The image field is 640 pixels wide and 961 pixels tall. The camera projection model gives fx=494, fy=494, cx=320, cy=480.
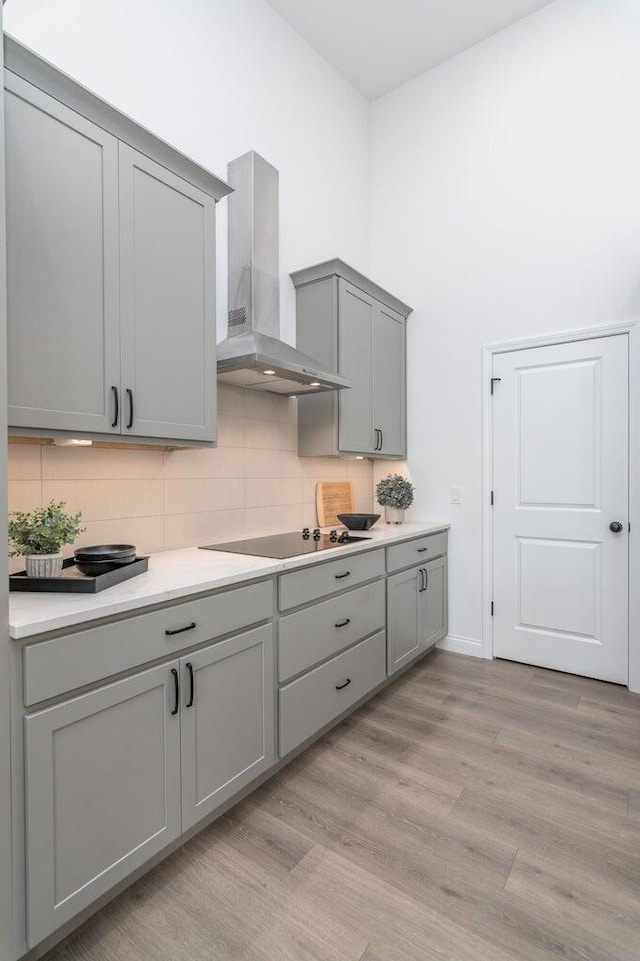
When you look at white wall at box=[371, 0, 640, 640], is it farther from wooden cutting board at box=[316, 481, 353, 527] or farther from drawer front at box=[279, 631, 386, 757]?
drawer front at box=[279, 631, 386, 757]

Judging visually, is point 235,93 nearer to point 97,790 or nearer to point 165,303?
point 165,303

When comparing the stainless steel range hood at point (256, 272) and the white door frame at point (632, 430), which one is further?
the white door frame at point (632, 430)

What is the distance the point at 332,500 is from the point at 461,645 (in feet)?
4.69

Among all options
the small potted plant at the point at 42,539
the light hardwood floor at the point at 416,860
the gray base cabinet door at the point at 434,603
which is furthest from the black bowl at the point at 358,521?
the small potted plant at the point at 42,539

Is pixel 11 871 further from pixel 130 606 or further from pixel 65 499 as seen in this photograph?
pixel 65 499

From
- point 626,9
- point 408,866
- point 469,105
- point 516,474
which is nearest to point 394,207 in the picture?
point 469,105

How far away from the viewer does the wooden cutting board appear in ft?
11.2

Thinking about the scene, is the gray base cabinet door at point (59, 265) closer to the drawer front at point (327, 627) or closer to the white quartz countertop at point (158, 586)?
the white quartz countertop at point (158, 586)

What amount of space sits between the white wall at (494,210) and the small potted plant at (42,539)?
276 centimetres

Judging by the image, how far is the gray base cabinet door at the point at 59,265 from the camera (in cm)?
149

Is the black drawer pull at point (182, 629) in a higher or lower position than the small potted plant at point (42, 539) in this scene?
lower

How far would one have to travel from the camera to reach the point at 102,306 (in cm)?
171

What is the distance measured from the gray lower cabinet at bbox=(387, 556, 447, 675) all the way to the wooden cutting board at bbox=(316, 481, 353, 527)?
683 mm

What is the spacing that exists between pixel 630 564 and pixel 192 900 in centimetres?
284
